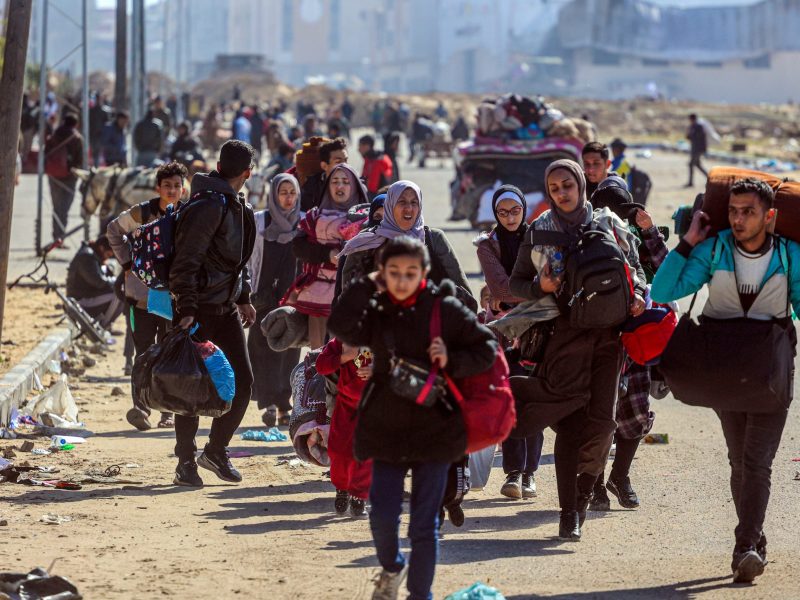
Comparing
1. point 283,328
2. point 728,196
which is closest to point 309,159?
point 283,328

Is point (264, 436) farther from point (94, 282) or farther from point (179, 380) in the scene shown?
point (94, 282)

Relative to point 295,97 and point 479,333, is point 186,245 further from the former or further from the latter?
point 295,97

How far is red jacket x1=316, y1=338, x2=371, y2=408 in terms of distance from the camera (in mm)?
6711

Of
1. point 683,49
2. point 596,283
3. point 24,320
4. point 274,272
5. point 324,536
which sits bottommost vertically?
point 24,320

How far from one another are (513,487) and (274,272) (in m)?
2.90

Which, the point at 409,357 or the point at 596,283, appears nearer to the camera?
the point at 409,357

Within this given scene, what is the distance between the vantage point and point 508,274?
8.01m

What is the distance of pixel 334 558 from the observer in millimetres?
6512

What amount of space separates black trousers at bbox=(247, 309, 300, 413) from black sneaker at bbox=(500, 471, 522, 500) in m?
2.61

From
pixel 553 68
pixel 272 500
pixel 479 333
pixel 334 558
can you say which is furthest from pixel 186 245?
pixel 553 68

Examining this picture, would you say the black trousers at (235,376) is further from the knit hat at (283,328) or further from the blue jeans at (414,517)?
the blue jeans at (414,517)

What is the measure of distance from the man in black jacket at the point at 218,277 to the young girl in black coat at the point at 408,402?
2.35 meters

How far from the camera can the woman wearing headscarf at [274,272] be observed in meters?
10.1

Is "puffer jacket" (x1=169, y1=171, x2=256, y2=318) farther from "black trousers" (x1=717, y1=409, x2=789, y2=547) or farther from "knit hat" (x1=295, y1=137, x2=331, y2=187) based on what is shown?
"knit hat" (x1=295, y1=137, x2=331, y2=187)
